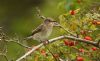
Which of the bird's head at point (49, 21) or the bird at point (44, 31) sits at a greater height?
the bird's head at point (49, 21)

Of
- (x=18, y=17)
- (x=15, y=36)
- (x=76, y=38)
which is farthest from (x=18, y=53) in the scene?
Answer: (x=18, y=17)

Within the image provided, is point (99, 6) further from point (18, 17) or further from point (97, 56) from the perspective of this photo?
point (18, 17)

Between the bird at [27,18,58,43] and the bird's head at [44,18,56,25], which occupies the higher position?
the bird's head at [44,18,56,25]

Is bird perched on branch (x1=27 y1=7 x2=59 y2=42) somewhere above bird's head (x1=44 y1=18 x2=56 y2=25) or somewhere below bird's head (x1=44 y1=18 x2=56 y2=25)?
below

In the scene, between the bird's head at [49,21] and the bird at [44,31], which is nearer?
the bird's head at [49,21]

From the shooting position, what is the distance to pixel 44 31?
36.7 ft

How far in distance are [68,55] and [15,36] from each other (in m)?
0.81

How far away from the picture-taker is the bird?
10938mm

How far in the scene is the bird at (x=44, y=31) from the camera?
431 inches

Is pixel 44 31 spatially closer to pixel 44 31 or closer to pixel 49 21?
pixel 44 31

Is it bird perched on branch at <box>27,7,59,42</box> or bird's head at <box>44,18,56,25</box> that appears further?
bird perched on branch at <box>27,7,59,42</box>

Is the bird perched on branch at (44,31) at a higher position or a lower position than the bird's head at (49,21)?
lower

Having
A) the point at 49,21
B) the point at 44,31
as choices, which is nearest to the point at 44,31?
the point at 44,31

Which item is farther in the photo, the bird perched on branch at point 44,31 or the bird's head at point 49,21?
the bird perched on branch at point 44,31
